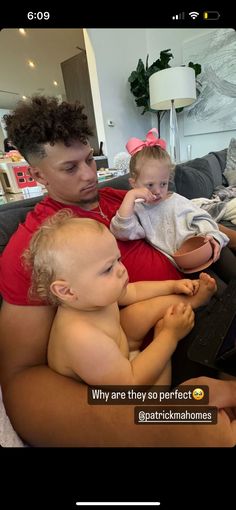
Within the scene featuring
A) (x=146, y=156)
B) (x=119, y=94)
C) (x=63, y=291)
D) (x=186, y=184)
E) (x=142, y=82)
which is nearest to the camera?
(x=63, y=291)

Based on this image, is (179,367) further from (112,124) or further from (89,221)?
(112,124)

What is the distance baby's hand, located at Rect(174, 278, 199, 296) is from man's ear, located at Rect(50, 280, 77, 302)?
10.6 inches

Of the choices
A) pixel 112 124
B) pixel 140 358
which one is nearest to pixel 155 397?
pixel 140 358

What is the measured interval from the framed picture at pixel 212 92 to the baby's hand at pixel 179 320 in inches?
96.7

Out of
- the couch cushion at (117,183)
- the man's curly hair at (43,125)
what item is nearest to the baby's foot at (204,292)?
the man's curly hair at (43,125)

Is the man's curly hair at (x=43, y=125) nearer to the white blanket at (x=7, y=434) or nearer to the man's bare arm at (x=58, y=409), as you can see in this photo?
the man's bare arm at (x=58, y=409)

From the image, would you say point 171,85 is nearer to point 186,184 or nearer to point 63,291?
point 186,184

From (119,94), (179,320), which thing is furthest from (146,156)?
(119,94)

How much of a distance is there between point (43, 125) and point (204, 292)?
525 mm

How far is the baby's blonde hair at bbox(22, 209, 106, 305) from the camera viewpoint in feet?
1.39

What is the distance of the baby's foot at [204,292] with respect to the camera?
572mm
